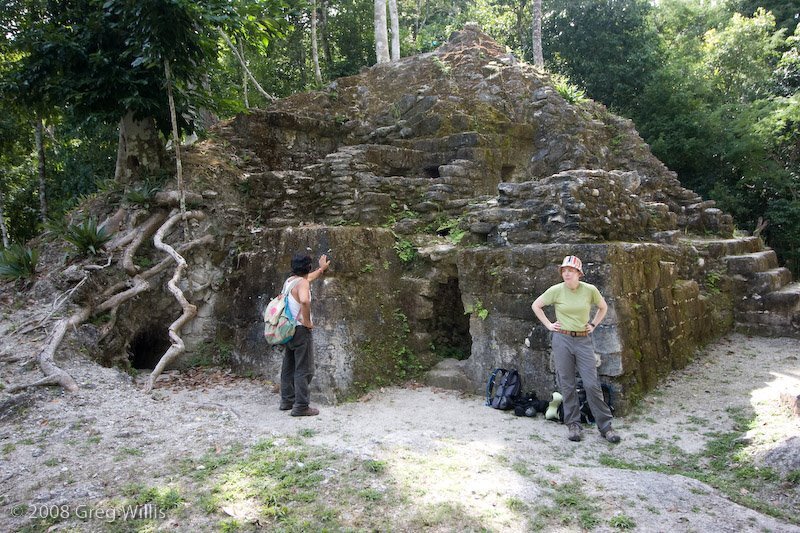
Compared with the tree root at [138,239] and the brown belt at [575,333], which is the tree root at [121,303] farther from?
the brown belt at [575,333]

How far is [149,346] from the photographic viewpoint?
7.68m

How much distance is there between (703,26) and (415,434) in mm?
22067

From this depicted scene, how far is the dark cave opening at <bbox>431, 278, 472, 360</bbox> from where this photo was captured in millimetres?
6973

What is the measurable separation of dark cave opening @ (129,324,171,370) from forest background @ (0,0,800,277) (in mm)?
1804

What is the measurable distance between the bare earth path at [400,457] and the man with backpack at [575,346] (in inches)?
9.0

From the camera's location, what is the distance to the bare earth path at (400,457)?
10.3ft

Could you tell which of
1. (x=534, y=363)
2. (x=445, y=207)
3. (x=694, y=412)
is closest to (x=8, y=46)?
(x=445, y=207)

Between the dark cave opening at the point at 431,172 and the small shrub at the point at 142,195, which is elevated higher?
the dark cave opening at the point at 431,172

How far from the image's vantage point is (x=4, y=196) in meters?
13.2

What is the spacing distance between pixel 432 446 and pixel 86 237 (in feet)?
18.4

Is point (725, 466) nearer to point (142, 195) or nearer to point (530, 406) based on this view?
point (530, 406)

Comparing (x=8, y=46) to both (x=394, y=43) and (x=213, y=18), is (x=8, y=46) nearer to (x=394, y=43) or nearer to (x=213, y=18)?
(x=213, y=18)

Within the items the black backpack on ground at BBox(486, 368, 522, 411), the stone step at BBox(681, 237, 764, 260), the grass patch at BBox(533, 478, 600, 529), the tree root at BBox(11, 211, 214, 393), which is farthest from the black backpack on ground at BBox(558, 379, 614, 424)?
the stone step at BBox(681, 237, 764, 260)

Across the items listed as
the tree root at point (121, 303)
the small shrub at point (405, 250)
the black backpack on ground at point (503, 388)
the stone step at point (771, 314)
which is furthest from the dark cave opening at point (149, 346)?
the stone step at point (771, 314)
